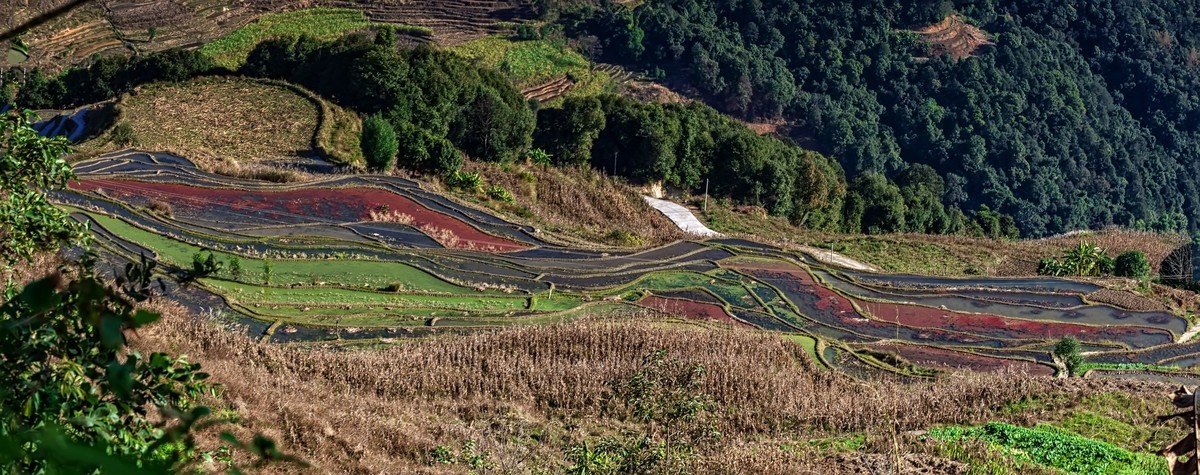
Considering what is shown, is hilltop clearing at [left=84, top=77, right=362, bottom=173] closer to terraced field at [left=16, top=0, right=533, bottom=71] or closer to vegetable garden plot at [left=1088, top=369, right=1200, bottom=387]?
terraced field at [left=16, top=0, right=533, bottom=71]

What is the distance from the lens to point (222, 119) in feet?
118

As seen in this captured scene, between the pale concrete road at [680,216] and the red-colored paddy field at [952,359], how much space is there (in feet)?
45.3

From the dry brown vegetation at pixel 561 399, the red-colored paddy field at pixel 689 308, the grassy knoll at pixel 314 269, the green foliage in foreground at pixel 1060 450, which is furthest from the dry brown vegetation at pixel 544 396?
the grassy knoll at pixel 314 269

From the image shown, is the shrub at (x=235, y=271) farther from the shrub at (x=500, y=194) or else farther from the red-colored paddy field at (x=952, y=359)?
the red-colored paddy field at (x=952, y=359)

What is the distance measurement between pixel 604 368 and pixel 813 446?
15.0 feet

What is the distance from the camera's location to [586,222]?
119 feet

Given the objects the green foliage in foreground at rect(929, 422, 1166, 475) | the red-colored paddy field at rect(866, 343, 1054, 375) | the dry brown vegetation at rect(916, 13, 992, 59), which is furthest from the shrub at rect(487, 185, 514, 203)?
the dry brown vegetation at rect(916, 13, 992, 59)

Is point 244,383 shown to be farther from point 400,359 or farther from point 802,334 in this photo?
point 802,334

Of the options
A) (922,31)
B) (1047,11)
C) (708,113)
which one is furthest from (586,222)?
(1047,11)

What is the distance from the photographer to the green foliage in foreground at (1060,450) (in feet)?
42.9

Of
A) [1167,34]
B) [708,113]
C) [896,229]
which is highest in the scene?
[1167,34]

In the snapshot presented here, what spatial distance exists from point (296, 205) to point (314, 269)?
4.48 meters

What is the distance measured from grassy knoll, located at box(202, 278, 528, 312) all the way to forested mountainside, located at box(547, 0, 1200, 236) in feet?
153

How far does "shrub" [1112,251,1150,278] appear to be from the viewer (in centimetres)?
3509
